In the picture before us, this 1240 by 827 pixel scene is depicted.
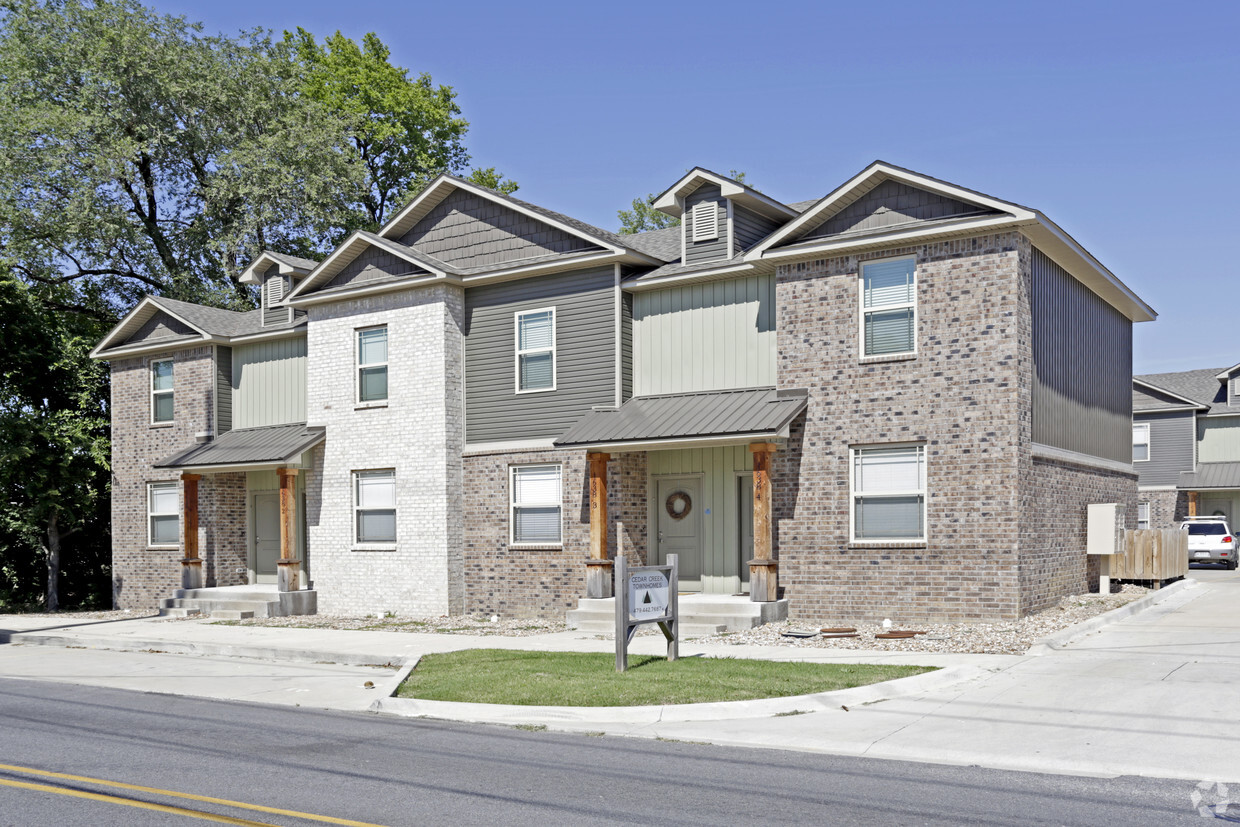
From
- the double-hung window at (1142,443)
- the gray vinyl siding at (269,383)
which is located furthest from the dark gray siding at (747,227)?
the double-hung window at (1142,443)

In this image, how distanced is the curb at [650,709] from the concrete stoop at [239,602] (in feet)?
40.3

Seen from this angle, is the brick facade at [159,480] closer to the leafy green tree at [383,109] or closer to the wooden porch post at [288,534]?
the wooden porch post at [288,534]

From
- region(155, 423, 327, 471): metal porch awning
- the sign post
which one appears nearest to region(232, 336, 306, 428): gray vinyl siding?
region(155, 423, 327, 471): metal porch awning

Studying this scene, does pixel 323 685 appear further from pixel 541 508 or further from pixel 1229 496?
pixel 1229 496

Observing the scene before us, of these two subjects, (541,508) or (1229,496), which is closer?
(541,508)

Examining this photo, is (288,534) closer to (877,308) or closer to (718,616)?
(718,616)

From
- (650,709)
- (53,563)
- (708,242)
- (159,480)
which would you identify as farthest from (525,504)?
(53,563)

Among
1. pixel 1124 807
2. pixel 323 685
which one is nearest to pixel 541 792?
pixel 1124 807

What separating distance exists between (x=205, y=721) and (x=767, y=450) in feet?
32.2

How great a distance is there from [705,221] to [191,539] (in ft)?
46.9

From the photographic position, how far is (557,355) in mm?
21781

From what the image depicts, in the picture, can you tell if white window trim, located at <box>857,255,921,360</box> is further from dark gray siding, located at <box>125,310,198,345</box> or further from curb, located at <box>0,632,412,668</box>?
dark gray siding, located at <box>125,310,198,345</box>

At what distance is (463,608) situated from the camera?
22250 mm

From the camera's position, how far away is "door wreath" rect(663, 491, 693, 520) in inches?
834
